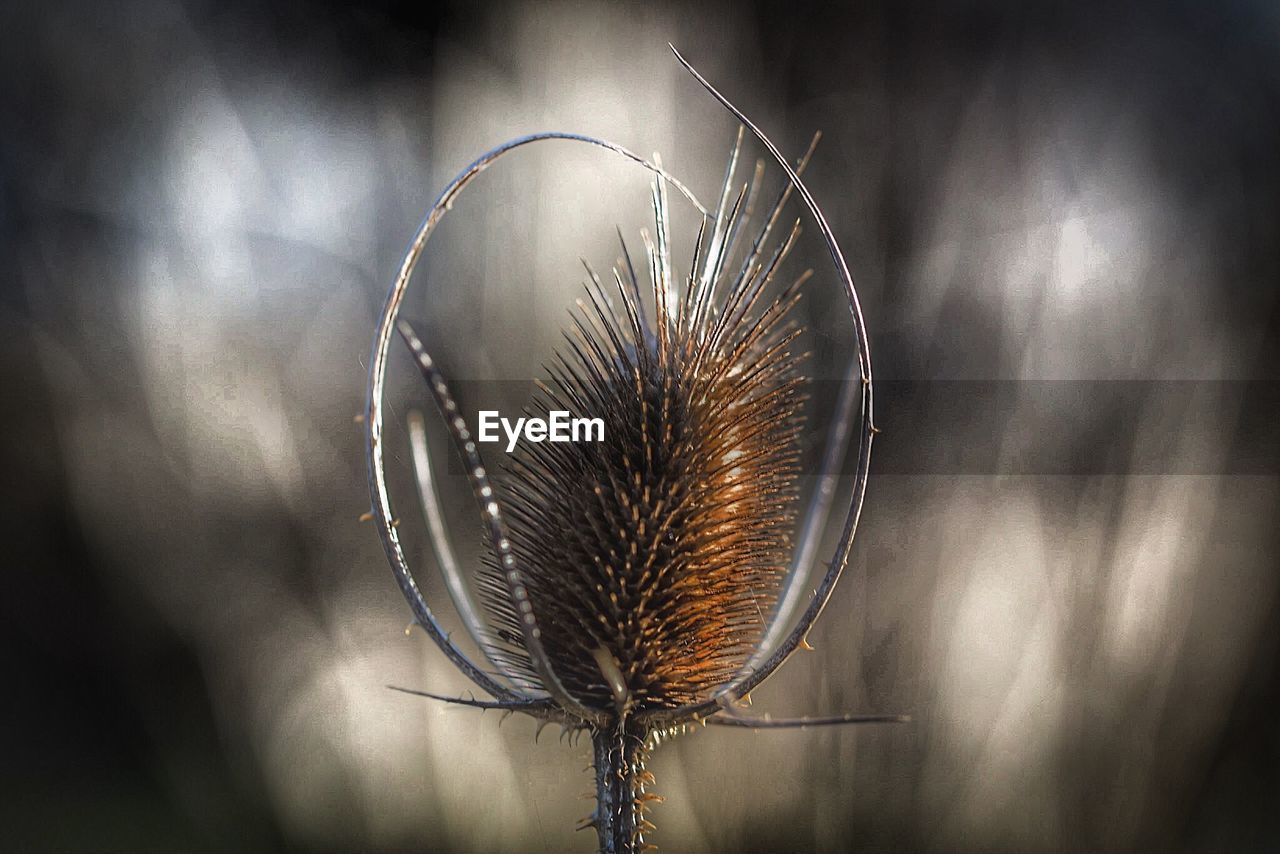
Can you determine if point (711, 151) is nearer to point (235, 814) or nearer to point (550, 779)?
point (550, 779)

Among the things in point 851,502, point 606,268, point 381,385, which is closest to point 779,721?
point 851,502

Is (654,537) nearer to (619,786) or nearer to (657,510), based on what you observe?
(657,510)

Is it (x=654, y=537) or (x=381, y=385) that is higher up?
(x=381, y=385)

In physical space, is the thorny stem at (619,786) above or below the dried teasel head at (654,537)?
below

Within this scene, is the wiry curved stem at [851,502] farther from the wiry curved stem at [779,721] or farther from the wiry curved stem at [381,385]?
the wiry curved stem at [381,385]

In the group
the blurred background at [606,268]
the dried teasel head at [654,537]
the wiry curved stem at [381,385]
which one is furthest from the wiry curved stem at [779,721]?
the blurred background at [606,268]

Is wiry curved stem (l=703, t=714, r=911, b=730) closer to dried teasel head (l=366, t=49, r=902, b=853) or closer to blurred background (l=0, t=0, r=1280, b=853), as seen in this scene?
dried teasel head (l=366, t=49, r=902, b=853)

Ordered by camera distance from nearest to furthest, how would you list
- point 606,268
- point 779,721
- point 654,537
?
point 779,721 → point 654,537 → point 606,268
